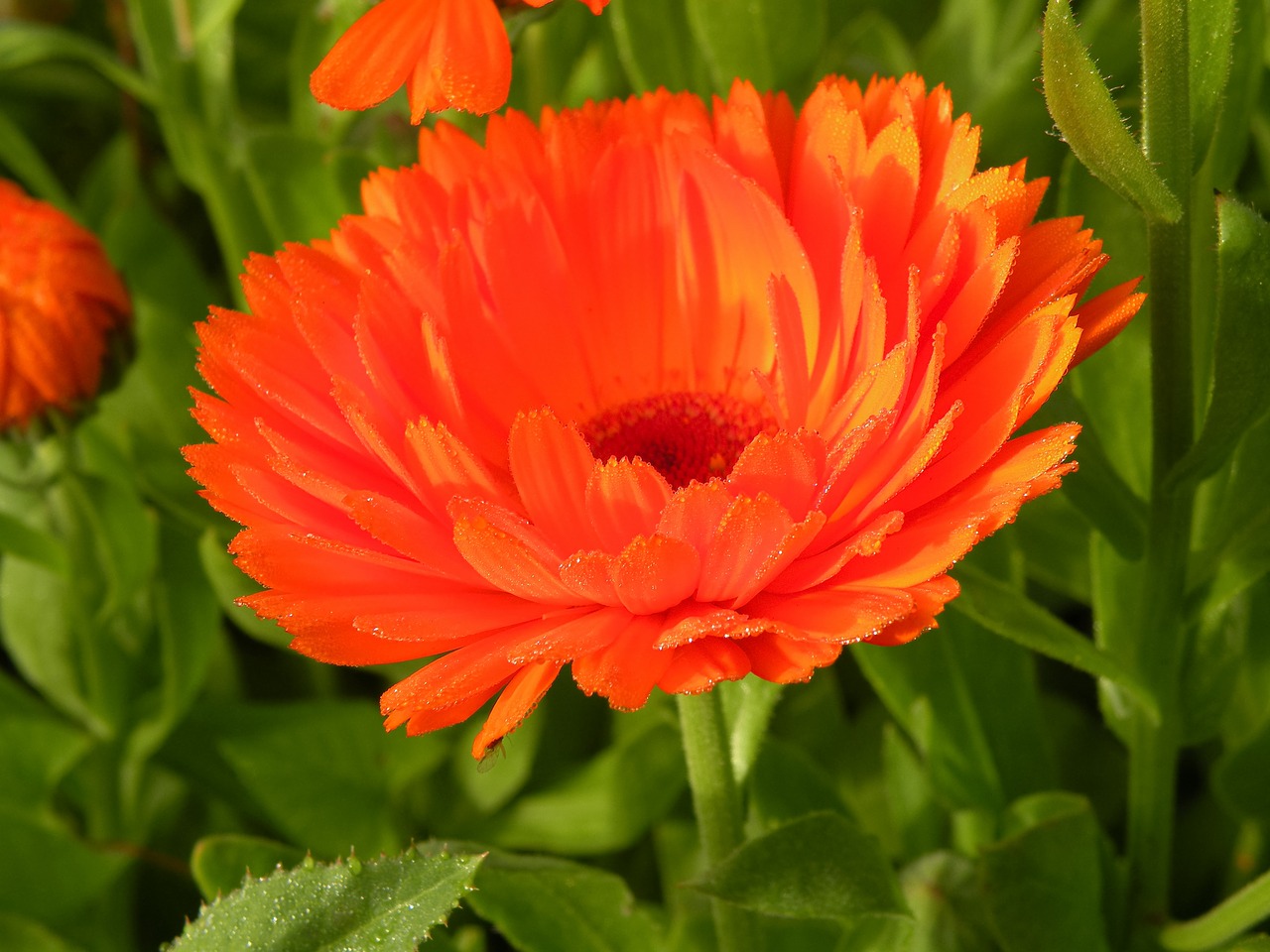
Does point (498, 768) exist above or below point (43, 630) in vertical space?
below

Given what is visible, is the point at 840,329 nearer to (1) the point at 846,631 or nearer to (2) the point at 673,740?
(1) the point at 846,631

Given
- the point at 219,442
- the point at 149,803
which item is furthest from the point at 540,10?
the point at 149,803

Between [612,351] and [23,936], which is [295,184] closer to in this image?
[612,351]

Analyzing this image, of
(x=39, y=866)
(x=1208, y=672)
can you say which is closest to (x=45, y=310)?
(x=39, y=866)

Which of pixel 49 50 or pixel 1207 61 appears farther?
pixel 49 50

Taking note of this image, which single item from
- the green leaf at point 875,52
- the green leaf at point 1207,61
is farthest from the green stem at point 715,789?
the green leaf at point 875,52

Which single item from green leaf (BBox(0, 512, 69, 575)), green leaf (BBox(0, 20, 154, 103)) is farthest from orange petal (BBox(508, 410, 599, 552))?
green leaf (BBox(0, 20, 154, 103))

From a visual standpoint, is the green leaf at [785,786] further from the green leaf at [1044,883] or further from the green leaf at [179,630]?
the green leaf at [179,630]
